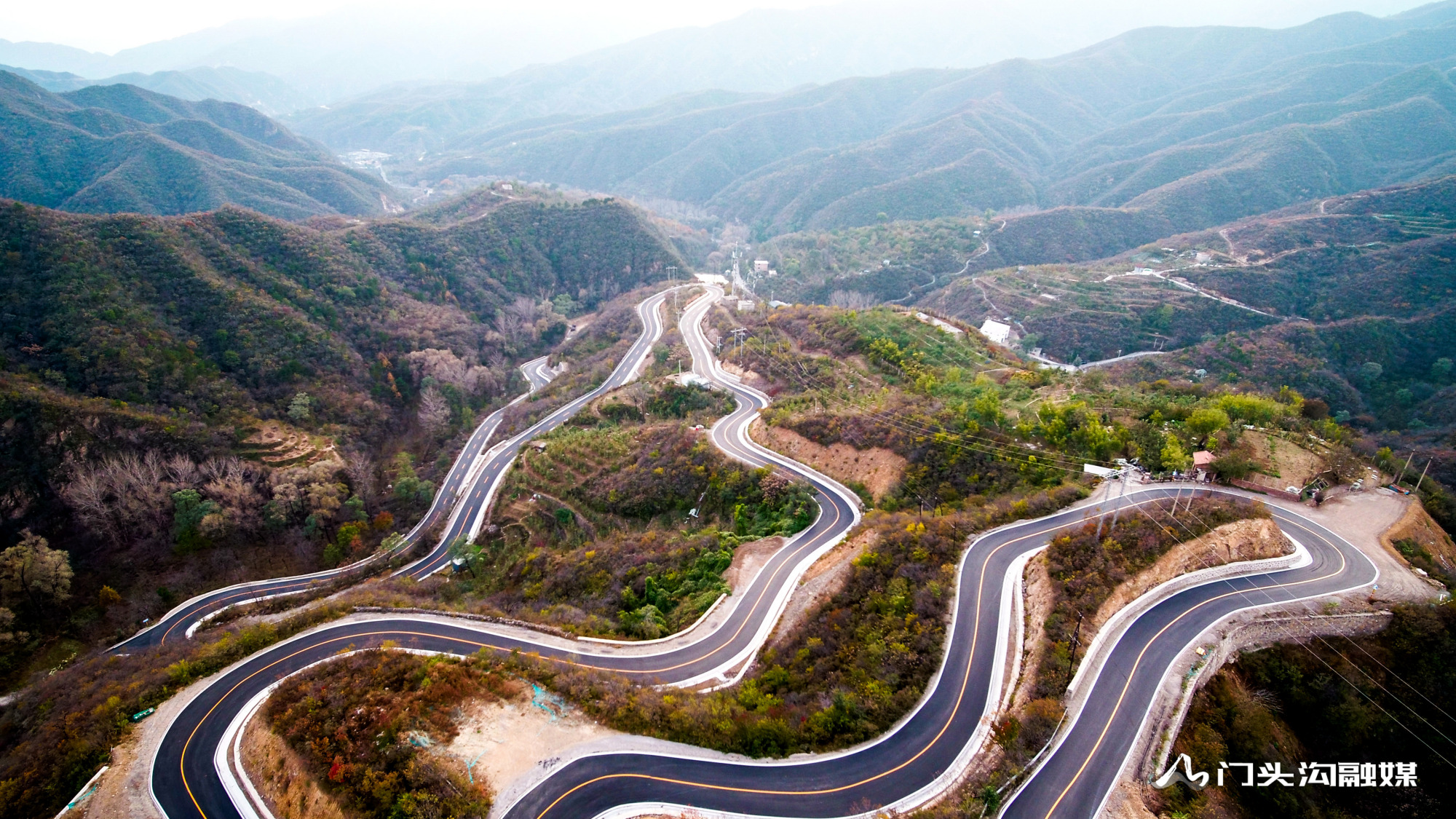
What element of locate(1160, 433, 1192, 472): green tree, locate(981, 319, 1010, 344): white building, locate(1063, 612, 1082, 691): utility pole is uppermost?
locate(1160, 433, 1192, 472): green tree

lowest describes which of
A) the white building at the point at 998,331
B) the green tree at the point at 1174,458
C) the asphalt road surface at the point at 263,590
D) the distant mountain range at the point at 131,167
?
the asphalt road surface at the point at 263,590

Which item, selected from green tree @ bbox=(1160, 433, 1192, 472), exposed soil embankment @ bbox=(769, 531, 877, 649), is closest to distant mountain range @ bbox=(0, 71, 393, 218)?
exposed soil embankment @ bbox=(769, 531, 877, 649)

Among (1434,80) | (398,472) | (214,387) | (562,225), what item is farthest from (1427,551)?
(1434,80)

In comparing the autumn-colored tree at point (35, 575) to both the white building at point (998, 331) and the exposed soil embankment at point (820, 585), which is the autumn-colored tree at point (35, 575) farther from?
the white building at point (998, 331)

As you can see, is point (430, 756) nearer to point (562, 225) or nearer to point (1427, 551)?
point (1427, 551)

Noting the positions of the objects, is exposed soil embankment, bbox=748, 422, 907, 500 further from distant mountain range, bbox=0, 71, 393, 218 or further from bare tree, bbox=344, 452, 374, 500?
distant mountain range, bbox=0, 71, 393, 218

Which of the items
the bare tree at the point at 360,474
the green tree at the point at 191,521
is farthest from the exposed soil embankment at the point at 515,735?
the bare tree at the point at 360,474
